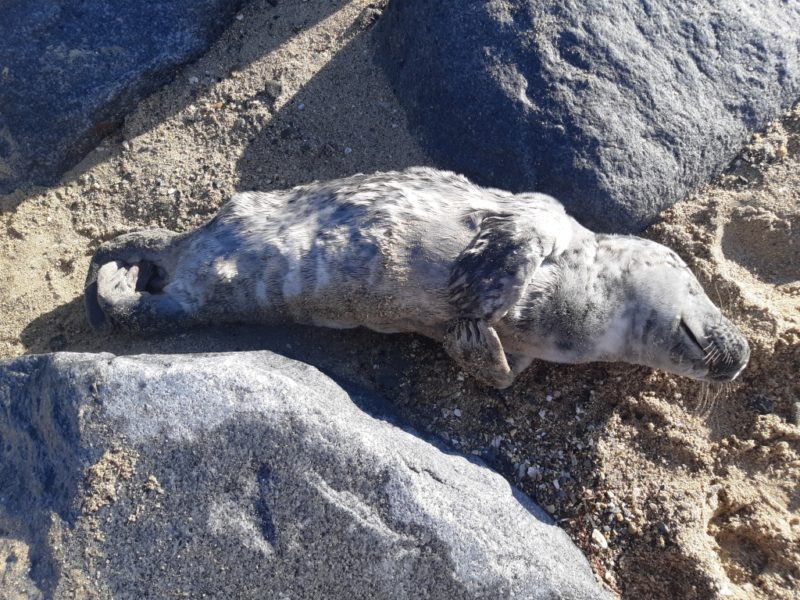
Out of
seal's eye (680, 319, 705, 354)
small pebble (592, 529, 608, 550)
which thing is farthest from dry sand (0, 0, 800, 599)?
seal's eye (680, 319, 705, 354)

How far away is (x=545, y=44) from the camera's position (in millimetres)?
4352

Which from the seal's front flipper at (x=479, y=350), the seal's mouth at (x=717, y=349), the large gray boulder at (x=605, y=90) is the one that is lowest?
the seal's front flipper at (x=479, y=350)

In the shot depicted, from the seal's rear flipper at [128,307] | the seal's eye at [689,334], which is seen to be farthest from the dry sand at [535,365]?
the seal's eye at [689,334]

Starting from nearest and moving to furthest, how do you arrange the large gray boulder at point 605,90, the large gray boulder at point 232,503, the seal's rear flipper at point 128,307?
the large gray boulder at point 232,503, the seal's rear flipper at point 128,307, the large gray boulder at point 605,90

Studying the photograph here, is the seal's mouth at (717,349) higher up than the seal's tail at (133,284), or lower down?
higher up

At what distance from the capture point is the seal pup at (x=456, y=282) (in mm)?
3773

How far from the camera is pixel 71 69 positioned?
189 inches

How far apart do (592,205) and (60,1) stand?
369cm

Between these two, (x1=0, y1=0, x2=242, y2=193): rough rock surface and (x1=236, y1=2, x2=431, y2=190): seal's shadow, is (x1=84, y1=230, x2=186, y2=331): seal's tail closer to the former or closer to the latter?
(x1=236, y1=2, x2=431, y2=190): seal's shadow

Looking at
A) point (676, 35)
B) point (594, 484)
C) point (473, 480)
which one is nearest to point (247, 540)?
point (473, 480)

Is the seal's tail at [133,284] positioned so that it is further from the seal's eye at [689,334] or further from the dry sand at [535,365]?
the seal's eye at [689,334]

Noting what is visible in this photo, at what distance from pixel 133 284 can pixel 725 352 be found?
3.35 metres

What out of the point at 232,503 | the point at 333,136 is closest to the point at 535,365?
the point at 232,503

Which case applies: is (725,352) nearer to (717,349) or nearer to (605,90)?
(717,349)
